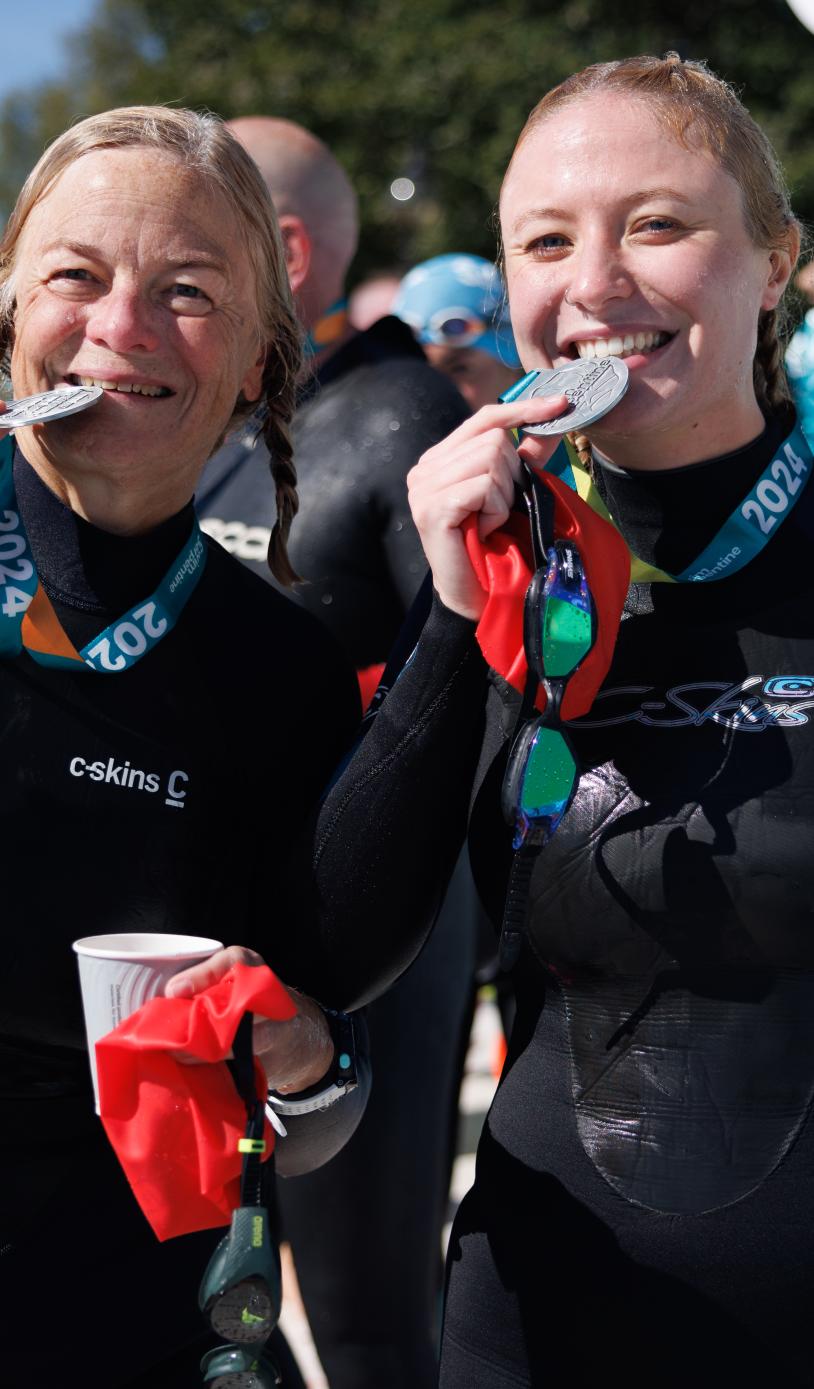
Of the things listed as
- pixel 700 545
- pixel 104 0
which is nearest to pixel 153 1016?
pixel 700 545

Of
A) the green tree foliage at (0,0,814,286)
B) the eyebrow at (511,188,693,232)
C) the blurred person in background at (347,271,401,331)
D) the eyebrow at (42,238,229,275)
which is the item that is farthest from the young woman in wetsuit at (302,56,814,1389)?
the green tree foliage at (0,0,814,286)

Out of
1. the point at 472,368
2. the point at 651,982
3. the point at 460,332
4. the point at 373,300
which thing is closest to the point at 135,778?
the point at 651,982

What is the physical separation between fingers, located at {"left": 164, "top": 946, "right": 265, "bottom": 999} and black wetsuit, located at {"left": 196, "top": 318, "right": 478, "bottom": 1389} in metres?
1.44

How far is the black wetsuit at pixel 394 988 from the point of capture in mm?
3082

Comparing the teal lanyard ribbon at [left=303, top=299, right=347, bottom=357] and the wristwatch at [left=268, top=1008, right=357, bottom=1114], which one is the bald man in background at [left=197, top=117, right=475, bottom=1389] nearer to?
the teal lanyard ribbon at [left=303, top=299, right=347, bottom=357]

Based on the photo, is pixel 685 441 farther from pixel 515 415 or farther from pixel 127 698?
pixel 127 698

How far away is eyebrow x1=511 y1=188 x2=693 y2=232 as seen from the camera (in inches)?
77.9

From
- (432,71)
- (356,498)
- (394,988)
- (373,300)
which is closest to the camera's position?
(394,988)

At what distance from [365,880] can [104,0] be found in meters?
31.9

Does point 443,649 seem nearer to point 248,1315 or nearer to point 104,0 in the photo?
point 248,1315

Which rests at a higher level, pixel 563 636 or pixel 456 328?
pixel 456 328

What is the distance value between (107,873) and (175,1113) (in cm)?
38

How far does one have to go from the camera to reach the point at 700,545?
207 centimetres

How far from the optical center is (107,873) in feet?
6.43
